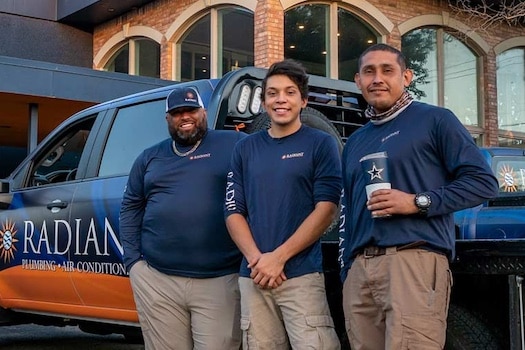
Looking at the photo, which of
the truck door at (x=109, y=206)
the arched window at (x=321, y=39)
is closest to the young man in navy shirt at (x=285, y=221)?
the truck door at (x=109, y=206)

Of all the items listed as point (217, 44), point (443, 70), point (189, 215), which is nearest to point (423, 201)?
point (189, 215)

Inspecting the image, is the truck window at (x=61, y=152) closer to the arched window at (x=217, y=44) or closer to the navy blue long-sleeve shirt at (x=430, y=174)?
the navy blue long-sleeve shirt at (x=430, y=174)

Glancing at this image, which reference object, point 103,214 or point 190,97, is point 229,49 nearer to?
point 103,214

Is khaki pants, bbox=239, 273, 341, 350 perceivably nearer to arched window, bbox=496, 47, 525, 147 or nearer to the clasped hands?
the clasped hands

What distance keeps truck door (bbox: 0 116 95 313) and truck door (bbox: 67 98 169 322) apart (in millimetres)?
167

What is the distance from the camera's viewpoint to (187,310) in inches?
148

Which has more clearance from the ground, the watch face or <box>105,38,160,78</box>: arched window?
<box>105,38,160,78</box>: arched window

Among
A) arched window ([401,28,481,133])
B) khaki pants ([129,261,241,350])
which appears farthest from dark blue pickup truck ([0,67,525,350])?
arched window ([401,28,481,133])

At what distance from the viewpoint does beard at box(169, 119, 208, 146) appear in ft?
12.4

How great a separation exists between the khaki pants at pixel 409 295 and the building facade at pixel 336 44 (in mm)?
11426

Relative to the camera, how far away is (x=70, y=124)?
5.46 meters

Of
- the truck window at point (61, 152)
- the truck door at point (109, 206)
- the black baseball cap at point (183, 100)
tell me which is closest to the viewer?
the black baseball cap at point (183, 100)

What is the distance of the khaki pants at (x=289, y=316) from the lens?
3.16 m

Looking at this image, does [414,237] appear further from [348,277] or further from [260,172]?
[260,172]
